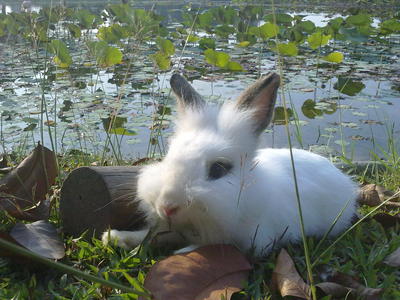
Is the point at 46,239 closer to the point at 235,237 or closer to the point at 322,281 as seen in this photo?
the point at 235,237

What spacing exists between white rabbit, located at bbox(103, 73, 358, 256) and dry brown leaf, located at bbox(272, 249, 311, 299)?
0.18 m

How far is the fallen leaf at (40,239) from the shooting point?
80.7 inches

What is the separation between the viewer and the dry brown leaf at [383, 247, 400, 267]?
2.03m

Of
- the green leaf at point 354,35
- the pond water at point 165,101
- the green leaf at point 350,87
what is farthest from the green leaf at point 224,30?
the green leaf at point 350,87

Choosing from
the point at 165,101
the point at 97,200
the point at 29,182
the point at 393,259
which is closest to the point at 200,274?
the point at 97,200

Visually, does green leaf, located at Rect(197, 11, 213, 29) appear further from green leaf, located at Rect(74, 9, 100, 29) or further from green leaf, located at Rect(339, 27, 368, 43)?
green leaf, located at Rect(339, 27, 368, 43)

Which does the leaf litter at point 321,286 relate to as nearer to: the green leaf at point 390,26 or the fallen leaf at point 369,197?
the fallen leaf at point 369,197

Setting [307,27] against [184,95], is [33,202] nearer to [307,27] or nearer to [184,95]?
[184,95]

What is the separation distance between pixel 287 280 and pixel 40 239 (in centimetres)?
113

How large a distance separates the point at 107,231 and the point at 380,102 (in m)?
4.70

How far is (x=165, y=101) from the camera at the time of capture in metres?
4.40

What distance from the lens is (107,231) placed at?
2279 millimetres

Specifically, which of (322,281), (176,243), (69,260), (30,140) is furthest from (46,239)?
(30,140)

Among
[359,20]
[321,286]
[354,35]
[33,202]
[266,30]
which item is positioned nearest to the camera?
[321,286]
